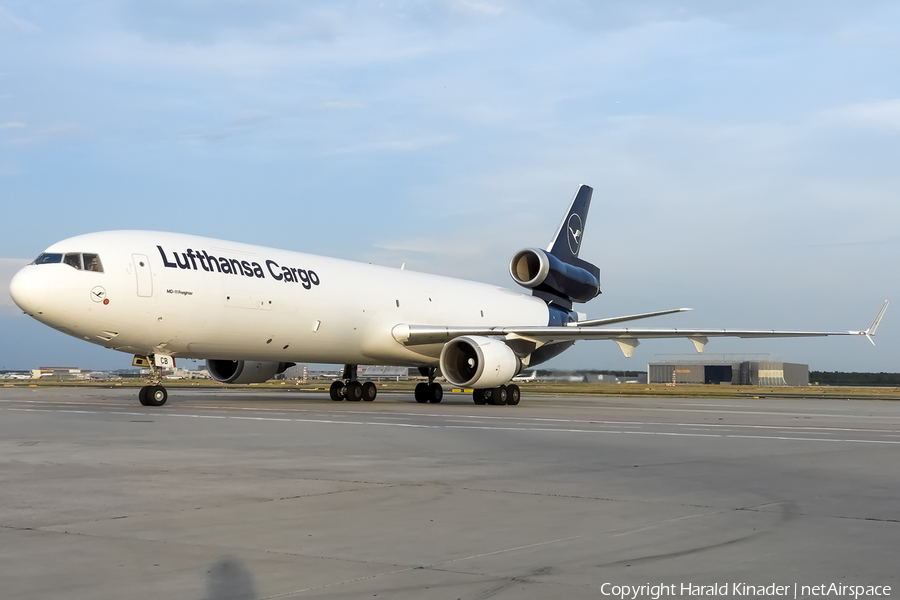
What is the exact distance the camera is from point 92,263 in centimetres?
1930

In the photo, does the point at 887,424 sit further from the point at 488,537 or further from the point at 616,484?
the point at 488,537

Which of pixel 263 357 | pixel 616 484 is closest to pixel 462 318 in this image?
pixel 263 357

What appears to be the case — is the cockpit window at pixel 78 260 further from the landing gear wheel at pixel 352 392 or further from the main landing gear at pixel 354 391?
the landing gear wheel at pixel 352 392

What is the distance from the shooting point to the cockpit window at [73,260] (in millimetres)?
19125

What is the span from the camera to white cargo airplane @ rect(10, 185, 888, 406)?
19.3 m

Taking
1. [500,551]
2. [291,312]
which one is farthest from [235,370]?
[500,551]

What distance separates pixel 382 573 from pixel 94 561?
61.4 inches

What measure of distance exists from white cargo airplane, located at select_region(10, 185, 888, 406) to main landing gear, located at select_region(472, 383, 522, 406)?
44 mm

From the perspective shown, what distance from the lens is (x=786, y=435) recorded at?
44.8 feet

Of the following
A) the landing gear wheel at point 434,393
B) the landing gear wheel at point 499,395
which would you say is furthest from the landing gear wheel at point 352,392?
the landing gear wheel at point 499,395


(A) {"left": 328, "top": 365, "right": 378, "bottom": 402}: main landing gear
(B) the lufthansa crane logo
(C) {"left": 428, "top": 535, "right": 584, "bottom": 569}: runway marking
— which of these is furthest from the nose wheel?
(B) the lufthansa crane logo

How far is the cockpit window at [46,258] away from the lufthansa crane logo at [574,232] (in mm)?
20476

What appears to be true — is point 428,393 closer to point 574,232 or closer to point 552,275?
point 552,275

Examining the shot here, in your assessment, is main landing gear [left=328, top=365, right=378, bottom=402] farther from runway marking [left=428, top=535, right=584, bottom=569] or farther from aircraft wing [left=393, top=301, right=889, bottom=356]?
runway marking [left=428, top=535, right=584, bottom=569]
